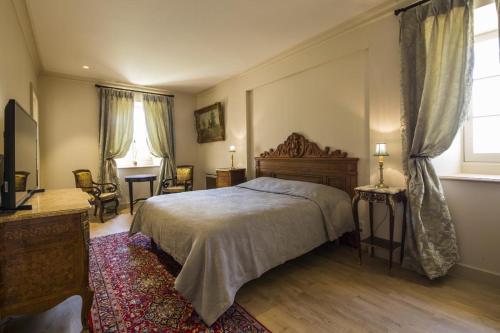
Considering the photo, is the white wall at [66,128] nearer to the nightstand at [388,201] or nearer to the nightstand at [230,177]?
the nightstand at [230,177]

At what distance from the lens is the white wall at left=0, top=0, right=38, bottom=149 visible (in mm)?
1923

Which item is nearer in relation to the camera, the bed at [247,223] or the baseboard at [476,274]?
the bed at [247,223]

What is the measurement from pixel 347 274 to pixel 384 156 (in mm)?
1292

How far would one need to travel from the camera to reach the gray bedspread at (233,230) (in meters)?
1.86

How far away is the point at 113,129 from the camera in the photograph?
5.29m

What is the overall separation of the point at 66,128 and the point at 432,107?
5.72 meters

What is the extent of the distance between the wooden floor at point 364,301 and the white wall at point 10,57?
1809 mm

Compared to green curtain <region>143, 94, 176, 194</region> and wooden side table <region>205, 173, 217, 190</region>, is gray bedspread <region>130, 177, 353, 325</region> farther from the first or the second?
green curtain <region>143, 94, 176, 194</region>

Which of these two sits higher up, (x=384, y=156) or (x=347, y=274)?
(x=384, y=156)

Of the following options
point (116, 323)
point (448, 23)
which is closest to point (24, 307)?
point (116, 323)

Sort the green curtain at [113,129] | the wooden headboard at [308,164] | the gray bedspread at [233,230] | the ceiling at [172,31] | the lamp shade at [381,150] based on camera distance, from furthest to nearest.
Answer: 1. the green curtain at [113,129]
2. the wooden headboard at [308,164]
3. the ceiling at [172,31]
4. the lamp shade at [381,150]
5. the gray bedspread at [233,230]

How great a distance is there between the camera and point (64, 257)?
5.63 feet

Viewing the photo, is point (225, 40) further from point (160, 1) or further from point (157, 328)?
point (157, 328)

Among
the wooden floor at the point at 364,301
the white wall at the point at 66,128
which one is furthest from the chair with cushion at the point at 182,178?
the wooden floor at the point at 364,301
